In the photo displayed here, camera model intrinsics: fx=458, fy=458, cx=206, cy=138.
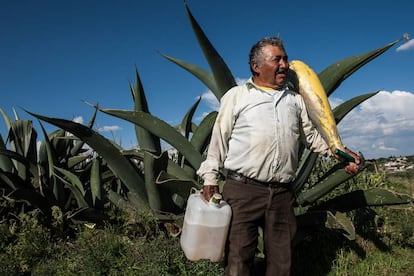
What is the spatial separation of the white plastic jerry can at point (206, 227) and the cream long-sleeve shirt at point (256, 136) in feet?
0.44

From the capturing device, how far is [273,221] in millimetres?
2574

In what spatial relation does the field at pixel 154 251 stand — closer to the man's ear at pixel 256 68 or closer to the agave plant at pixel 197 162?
the agave plant at pixel 197 162

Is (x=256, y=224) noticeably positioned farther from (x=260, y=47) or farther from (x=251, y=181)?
(x=260, y=47)

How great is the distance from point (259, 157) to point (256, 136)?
114mm

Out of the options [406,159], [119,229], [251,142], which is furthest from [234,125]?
[406,159]

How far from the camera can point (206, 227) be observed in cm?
245

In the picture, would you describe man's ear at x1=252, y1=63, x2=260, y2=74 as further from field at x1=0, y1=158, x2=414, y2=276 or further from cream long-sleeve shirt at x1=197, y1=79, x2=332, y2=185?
field at x1=0, y1=158, x2=414, y2=276

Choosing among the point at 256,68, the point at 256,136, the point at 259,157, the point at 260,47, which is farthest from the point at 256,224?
the point at 260,47

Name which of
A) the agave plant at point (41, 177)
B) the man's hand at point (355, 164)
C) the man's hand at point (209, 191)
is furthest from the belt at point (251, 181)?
the agave plant at point (41, 177)

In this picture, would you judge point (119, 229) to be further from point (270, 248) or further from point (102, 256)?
point (270, 248)

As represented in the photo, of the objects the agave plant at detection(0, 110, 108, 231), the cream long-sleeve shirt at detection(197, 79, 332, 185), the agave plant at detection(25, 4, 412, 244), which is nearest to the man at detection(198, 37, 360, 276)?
the cream long-sleeve shirt at detection(197, 79, 332, 185)

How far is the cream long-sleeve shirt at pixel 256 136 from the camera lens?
2.47m

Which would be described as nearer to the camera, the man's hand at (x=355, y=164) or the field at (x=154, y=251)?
the man's hand at (x=355, y=164)

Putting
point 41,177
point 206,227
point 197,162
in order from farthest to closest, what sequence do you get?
point 41,177, point 197,162, point 206,227
